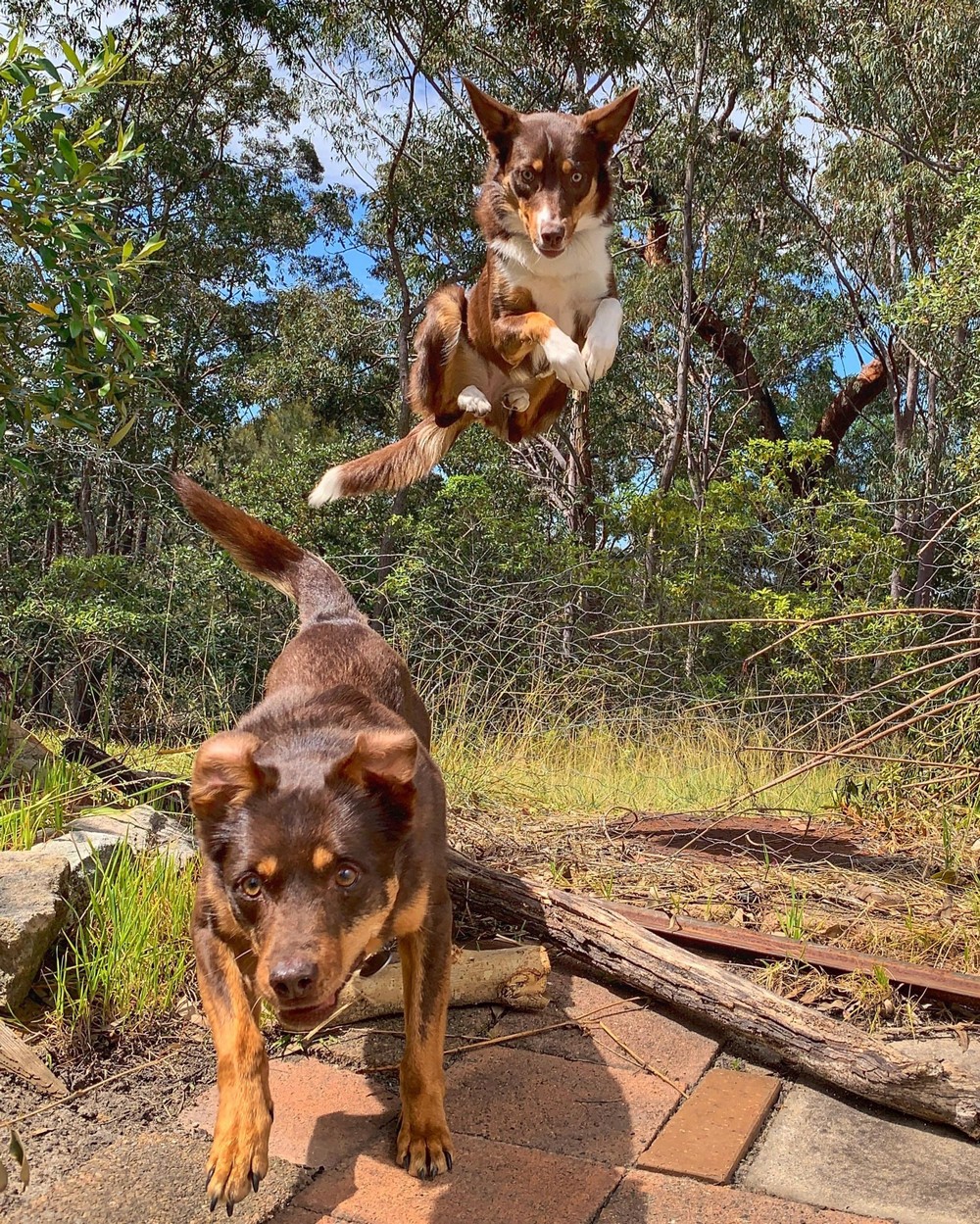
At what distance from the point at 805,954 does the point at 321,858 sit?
2562 mm

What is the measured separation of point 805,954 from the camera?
14.0 ft

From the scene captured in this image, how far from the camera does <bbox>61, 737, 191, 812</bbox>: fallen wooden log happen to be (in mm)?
5062

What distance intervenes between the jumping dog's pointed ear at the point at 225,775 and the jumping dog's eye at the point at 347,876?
0.27 m

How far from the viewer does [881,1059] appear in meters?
3.35

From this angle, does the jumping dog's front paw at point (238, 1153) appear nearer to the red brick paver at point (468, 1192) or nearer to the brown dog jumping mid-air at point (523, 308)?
the red brick paver at point (468, 1192)

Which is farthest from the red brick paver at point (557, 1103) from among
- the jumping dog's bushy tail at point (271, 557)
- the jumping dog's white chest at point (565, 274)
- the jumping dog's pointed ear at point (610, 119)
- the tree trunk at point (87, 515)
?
the tree trunk at point (87, 515)

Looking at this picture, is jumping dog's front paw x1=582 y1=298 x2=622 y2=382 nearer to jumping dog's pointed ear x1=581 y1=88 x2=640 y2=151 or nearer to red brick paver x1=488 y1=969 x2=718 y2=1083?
jumping dog's pointed ear x1=581 y1=88 x2=640 y2=151

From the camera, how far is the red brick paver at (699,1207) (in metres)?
2.67

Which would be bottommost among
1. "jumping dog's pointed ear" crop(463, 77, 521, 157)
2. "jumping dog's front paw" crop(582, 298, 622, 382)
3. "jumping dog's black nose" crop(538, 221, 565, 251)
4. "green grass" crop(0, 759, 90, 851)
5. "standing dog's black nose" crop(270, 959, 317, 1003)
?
"green grass" crop(0, 759, 90, 851)

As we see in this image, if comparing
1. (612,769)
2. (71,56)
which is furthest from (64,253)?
(612,769)

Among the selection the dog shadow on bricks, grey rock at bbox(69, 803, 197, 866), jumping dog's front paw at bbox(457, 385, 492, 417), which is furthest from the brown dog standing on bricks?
grey rock at bbox(69, 803, 197, 866)

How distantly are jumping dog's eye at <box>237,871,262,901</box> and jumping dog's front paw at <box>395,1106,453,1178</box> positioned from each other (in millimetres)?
868

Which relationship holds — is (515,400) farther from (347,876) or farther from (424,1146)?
(424,1146)

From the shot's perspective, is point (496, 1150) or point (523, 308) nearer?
point (496, 1150)
